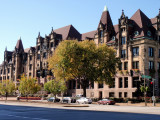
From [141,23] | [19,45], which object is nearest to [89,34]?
[141,23]

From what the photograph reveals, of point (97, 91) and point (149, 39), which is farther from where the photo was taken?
point (97, 91)

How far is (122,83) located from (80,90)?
53.3 feet

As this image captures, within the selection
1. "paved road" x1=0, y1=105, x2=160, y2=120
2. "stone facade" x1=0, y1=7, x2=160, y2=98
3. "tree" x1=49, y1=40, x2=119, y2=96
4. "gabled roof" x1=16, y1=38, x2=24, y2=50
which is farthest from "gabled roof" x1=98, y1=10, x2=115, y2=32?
"gabled roof" x1=16, y1=38, x2=24, y2=50

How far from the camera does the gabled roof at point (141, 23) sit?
2472 inches

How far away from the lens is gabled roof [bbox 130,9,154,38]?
2472 inches

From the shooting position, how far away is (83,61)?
55.7 metres

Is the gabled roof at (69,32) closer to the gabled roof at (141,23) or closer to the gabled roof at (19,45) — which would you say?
the gabled roof at (141,23)

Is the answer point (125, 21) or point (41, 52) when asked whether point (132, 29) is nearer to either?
point (125, 21)

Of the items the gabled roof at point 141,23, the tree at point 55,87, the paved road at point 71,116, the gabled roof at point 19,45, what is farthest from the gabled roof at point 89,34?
the paved road at point 71,116

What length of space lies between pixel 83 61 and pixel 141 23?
2047 centimetres

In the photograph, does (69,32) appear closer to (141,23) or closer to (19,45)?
(141,23)

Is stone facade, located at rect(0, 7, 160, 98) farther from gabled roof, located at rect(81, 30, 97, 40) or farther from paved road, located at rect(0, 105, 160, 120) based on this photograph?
paved road, located at rect(0, 105, 160, 120)

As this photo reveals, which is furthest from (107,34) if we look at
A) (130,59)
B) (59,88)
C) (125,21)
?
(59,88)

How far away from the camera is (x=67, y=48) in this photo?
5412 cm
